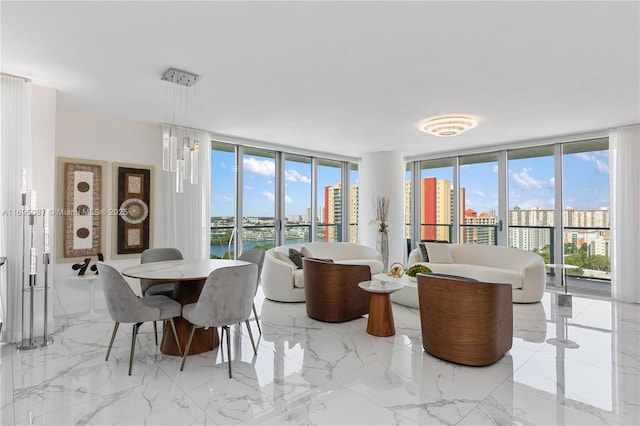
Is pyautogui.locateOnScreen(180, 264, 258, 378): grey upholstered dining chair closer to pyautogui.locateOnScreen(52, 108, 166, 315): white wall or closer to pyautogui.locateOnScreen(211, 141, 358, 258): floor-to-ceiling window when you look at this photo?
pyautogui.locateOnScreen(52, 108, 166, 315): white wall

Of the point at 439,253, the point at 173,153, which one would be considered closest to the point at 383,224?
the point at 439,253

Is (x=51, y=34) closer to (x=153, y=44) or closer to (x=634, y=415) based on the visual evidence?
(x=153, y=44)

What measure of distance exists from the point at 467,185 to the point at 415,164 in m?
1.35

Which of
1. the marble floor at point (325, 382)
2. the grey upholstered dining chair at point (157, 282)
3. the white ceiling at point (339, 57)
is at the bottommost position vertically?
the marble floor at point (325, 382)

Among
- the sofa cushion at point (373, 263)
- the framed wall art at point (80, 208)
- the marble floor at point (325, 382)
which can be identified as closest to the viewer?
the marble floor at point (325, 382)

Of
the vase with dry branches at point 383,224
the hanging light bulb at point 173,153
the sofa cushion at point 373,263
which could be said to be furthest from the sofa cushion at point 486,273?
the hanging light bulb at point 173,153

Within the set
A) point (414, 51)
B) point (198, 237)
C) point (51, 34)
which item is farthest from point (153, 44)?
point (198, 237)

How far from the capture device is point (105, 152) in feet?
15.7

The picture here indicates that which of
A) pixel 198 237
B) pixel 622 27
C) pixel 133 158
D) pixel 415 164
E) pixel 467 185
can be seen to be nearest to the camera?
pixel 622 27

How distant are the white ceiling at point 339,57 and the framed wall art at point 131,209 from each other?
2.71 feet

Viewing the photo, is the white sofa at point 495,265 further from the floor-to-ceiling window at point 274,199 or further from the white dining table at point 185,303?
the white dining table at point 185,303

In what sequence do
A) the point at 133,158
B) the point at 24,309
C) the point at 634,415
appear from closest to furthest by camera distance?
the point at 634,415, the point at 24,309, the point at 133,158

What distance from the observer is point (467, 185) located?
752 cm

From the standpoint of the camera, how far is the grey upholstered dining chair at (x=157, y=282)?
3.76m
